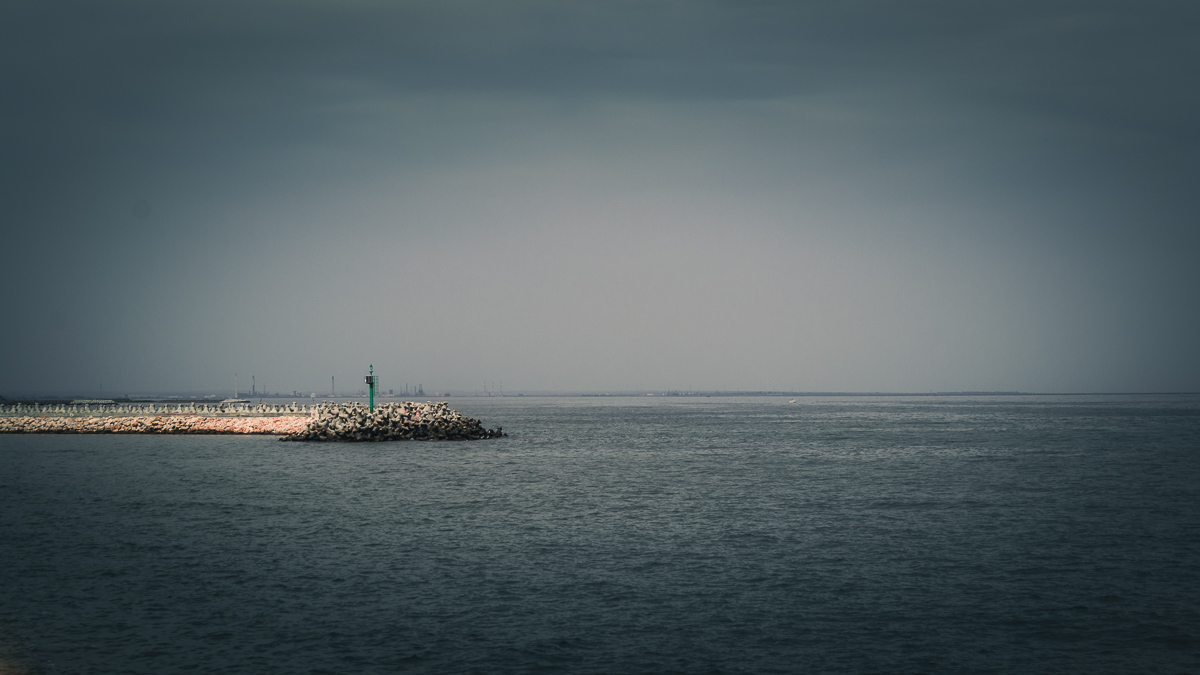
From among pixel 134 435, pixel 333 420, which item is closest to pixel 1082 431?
pixel 333 420

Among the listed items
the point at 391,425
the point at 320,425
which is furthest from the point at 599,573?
the point at 320,425

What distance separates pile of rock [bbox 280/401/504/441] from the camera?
63.4 metres

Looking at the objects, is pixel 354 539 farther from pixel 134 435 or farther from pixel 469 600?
pixel 134 435

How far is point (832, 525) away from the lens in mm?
24234

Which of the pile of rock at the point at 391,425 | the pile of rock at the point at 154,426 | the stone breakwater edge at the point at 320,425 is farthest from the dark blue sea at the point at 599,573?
the pile of rock at the point at 154,426

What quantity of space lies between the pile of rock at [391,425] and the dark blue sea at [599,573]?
24.7m

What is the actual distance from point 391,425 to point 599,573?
50.5 metres

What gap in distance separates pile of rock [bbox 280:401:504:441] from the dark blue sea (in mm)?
24684

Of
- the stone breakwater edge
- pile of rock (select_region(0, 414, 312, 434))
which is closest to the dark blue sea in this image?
the stone breakwater edge

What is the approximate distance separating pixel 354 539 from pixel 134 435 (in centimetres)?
5886

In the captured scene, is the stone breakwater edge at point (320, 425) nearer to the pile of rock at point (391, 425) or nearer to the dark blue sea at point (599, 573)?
the pile of rock at point (391, 425)

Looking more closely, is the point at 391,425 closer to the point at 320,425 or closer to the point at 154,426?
the point at 320,425

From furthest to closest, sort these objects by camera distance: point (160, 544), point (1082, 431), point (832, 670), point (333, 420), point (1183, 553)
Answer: point (1082, 431) < point (333, 420) < point (160, 544) < point (1183, 553) < point (832, 670)

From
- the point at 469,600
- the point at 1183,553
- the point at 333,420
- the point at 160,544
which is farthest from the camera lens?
the point at 333,420
